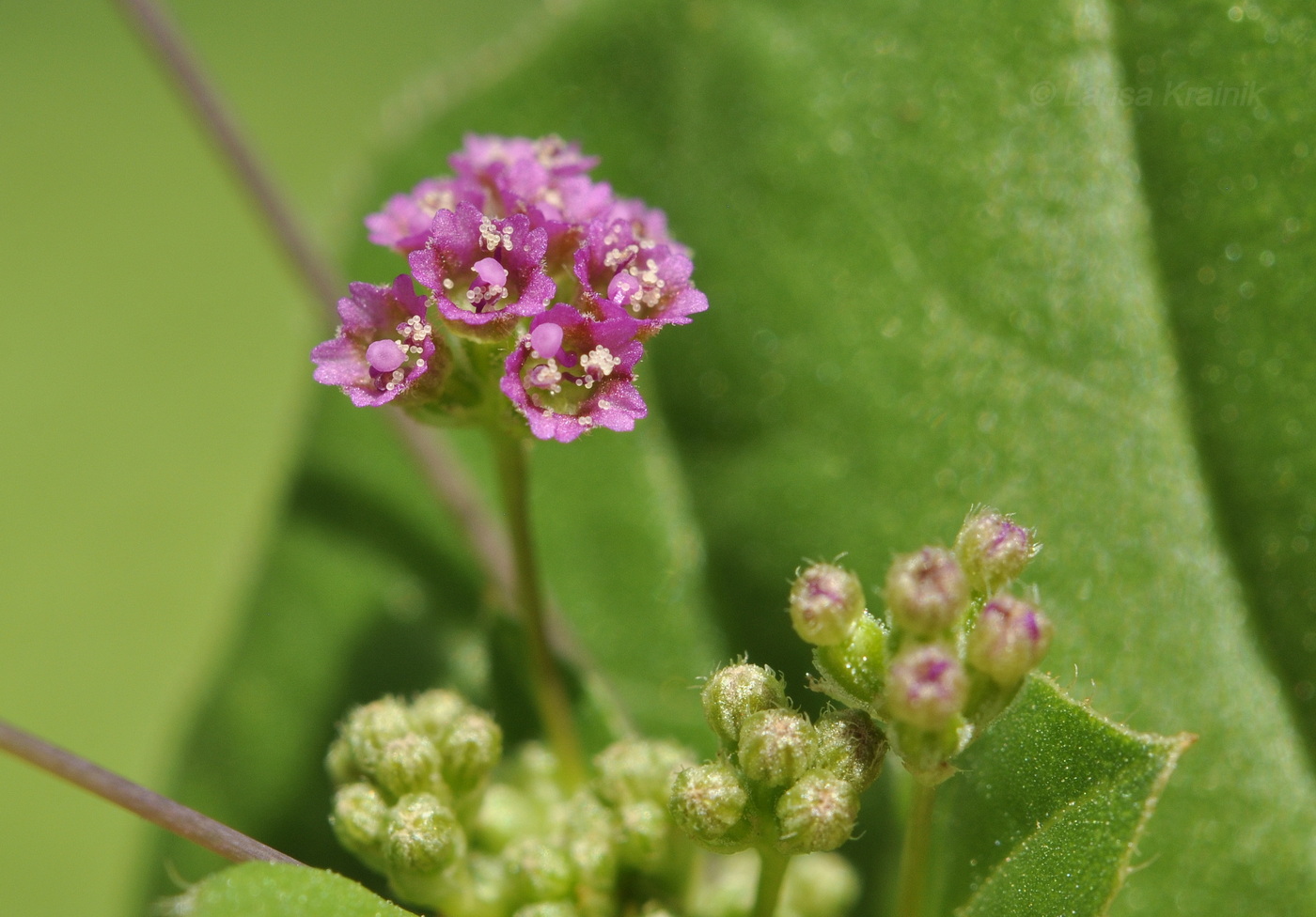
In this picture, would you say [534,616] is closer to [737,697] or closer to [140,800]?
[737,697]

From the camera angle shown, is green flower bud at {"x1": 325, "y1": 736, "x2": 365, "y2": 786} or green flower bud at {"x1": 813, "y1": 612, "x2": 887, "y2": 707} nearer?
green flower bud at {"x1": 813, "y1": 612, "x2": 887, "y2": 707}

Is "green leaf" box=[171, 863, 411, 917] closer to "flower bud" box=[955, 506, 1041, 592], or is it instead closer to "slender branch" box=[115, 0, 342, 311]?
"flower bud" box=[955, 506, 1041, 592]

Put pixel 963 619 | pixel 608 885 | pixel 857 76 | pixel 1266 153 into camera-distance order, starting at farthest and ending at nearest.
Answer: pixel 857 76, pixel 1266 153, pixel 608 885, pixel 963 619

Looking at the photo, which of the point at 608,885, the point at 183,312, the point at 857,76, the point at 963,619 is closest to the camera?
the point at 963,619

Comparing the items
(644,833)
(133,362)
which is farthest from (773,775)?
(133,362)

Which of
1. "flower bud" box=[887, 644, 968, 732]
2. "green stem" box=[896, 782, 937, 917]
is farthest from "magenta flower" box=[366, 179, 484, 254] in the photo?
"green stem" box=[896, 782, 937, 917]

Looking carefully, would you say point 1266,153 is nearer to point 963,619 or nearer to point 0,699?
point 963,619

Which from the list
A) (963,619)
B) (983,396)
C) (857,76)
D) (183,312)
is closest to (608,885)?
(963,619)
